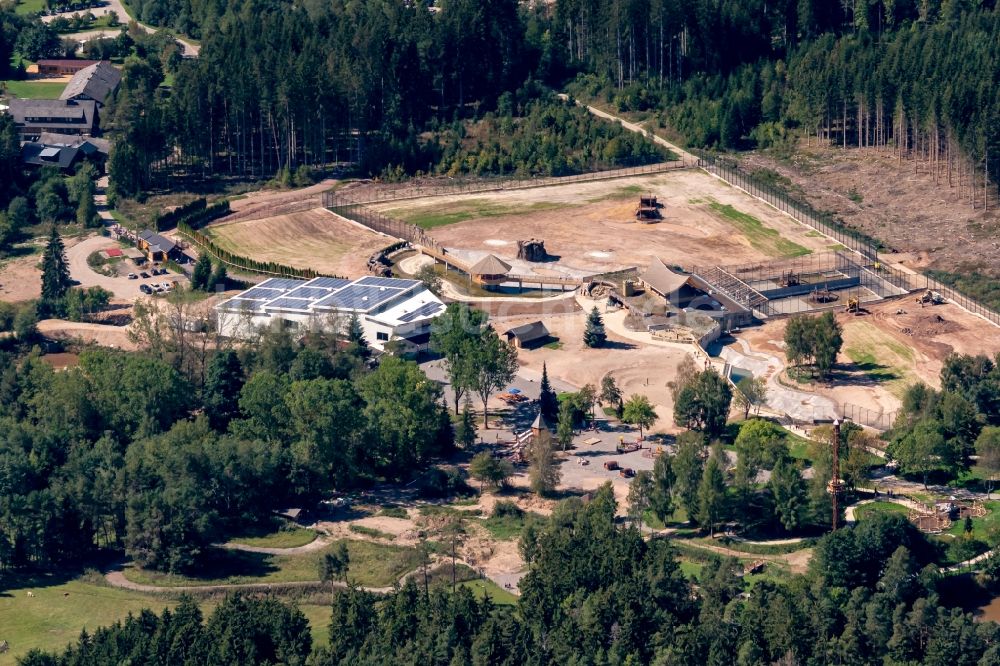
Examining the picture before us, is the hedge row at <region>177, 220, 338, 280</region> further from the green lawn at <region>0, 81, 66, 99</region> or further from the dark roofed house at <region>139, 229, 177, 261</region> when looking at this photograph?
the green lawn at <region>0, 81, 66, 99</region>

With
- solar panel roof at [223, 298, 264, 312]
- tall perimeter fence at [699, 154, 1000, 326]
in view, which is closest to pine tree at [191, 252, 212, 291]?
solar panel roof at [223, 298, 264, 312]

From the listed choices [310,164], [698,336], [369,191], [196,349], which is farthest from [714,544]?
[310,164]

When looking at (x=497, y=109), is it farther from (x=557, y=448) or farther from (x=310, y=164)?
(x=557, y=448)

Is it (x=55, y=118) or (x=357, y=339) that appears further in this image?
(x=55, y=118)

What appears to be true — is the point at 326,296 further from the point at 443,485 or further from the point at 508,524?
the point at 508,524

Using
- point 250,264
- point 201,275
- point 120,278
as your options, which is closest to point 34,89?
point 120,278
